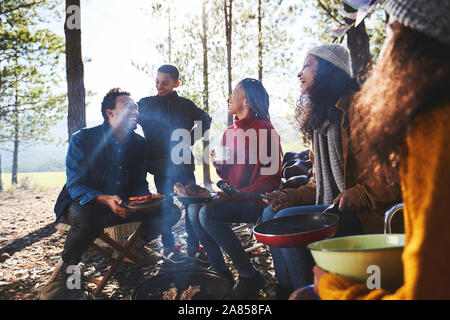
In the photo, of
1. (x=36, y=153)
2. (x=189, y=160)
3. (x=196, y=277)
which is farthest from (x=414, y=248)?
(x=36, y=153)

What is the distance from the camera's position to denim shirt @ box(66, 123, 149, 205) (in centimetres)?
308

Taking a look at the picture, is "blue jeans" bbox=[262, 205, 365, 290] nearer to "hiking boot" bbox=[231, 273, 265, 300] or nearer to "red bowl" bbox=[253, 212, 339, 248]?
"red bowl" bbox=[253, 212, 339, 248]

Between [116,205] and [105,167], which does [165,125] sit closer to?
[105,167]

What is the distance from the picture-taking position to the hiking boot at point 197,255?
3.86 metres

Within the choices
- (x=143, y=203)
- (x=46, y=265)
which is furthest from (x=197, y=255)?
(x=46, y=265)

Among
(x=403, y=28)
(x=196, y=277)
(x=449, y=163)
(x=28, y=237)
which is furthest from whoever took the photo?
(x=28, y=237)

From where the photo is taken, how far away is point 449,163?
2.66ft

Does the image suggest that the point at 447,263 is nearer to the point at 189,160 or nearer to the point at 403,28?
the point at 403,28

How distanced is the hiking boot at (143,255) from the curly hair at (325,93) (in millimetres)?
2548

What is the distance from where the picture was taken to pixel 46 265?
4066mm

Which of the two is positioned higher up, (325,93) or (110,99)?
(110,99)

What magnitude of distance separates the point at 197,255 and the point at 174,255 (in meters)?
0.31

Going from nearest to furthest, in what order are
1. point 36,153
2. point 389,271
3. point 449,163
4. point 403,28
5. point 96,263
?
point 449,163 < point 403,28 < point 389,271 < point 96,263 < point 36,153
